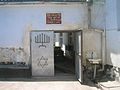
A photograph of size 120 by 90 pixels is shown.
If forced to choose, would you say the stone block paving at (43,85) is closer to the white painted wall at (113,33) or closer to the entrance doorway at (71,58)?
the entrance doorway at (71,58)

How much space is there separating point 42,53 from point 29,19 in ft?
6.20

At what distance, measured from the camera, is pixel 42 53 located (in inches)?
616

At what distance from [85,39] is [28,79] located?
11.2 ft

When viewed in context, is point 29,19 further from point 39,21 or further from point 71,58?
point 71,58

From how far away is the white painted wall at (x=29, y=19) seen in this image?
16.0 metres

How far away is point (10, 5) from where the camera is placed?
15.9 m

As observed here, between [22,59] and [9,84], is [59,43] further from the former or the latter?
[9,84]

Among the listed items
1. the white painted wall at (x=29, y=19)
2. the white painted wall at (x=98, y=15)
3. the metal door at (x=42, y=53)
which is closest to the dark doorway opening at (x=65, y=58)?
the metal door at (x=42, y=53)

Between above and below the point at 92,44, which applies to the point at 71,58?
below

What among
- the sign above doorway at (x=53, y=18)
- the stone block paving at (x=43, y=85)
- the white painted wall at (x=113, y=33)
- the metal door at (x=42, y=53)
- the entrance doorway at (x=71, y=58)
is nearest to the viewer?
the stone block paving at (x=43, y=85)

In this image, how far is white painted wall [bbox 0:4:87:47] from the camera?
52.3 ft

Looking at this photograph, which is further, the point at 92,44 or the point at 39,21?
Answer: the point at 39,21

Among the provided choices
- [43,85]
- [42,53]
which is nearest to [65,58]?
[42,53]

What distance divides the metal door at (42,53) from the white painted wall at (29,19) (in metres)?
0.49
